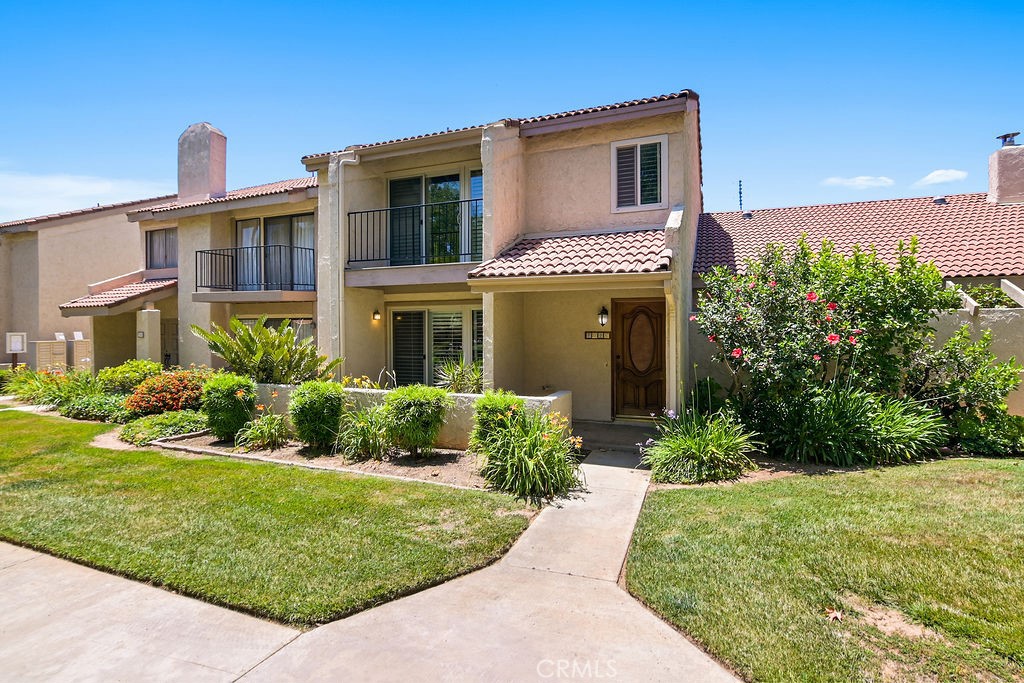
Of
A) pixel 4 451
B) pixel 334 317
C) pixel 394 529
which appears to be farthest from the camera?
pixel 334 317

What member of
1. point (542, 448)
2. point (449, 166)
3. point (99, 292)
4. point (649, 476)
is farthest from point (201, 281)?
point (649, 476)

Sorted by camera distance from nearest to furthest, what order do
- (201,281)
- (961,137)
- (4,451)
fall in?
(4,451)
(961,137)
(201,281)

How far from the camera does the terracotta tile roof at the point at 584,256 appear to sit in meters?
9.52

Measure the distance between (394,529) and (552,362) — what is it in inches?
296

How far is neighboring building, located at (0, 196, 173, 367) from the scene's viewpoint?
19094mm

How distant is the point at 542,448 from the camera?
772cm

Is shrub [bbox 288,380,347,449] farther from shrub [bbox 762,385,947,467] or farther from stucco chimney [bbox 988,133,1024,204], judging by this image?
stucco chimney [bbox 988,133,1024,204]

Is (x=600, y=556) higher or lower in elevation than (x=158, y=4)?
lower

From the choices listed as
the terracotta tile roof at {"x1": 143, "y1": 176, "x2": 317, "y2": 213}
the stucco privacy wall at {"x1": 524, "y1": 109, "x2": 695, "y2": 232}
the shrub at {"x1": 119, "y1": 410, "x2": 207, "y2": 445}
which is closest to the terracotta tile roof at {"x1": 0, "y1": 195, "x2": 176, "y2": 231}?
the terracotta tile roof at {"x1": 143, "y1": 176, "x2": 317, "y2": 213}

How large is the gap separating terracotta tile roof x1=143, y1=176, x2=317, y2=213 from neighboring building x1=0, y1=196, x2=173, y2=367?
11.3ft

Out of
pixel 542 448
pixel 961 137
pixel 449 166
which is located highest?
pixel 961 137

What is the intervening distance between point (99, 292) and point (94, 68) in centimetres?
937

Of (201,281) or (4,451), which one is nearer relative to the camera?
(4,451)

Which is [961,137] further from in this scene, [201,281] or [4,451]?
[4,451]
